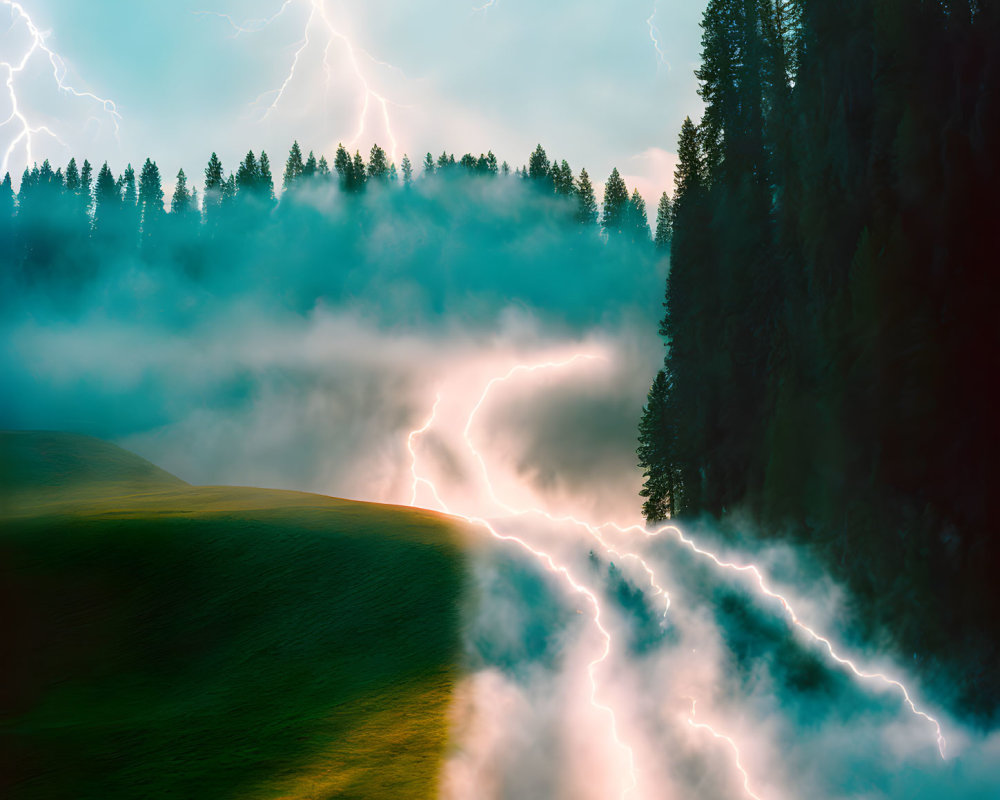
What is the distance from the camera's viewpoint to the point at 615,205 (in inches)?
4493

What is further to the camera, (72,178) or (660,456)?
(72,178)

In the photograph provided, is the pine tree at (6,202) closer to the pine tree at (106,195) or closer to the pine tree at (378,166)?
the pine tree at (106,195)

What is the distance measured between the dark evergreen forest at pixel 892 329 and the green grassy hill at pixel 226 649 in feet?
39.0

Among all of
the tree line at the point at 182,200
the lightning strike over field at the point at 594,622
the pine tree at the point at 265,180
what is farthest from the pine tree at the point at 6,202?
the lightning strike over field at the point at 594,622

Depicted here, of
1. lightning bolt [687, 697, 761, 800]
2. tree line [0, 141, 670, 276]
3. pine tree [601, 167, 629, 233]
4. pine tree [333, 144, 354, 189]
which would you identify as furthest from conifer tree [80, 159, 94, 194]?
lightning bolt [687, 697, 761, 800]

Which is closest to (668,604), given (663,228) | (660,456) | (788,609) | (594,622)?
(788,609)

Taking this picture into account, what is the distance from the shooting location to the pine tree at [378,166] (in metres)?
119

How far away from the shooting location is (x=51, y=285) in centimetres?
10819

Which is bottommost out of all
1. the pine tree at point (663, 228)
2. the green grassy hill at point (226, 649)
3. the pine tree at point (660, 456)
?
the green grassy hill at point (226, 649)

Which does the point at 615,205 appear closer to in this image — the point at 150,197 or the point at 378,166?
the point at 378,166

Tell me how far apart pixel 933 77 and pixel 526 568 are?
745 inches

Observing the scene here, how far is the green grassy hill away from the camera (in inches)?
572

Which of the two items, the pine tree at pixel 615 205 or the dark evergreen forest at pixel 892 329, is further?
the pine tree at pixel 615 205

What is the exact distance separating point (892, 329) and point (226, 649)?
20973mm
